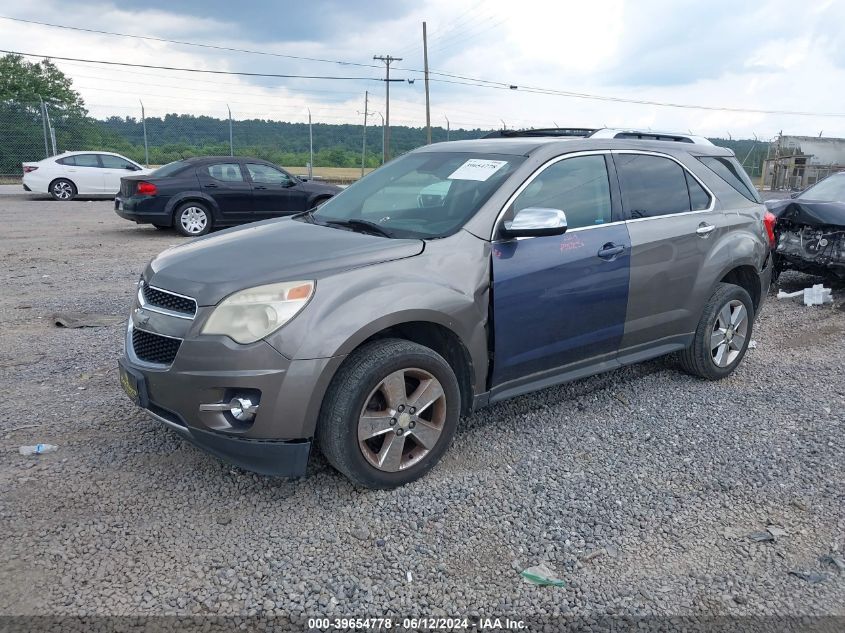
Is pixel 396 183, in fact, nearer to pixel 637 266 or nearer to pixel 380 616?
pixel 637 266

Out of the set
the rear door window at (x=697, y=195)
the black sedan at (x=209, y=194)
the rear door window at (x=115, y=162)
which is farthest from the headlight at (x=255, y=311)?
the rear door window at (x=115, y=162)

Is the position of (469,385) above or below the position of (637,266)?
below

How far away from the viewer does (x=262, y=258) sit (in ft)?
11.3

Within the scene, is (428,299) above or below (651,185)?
below

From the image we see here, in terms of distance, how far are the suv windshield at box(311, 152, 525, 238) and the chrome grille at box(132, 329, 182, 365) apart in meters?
1.28

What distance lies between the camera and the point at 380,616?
262cm

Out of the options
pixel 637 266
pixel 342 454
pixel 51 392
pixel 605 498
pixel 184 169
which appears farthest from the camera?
pixel 184 169

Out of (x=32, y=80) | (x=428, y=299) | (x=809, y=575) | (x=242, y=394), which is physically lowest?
(x=809, y=575)

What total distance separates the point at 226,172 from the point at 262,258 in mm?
9913

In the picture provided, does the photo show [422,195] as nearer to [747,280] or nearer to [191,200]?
[747,280]

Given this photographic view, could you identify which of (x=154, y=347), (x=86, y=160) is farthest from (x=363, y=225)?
(x=86, y=160)

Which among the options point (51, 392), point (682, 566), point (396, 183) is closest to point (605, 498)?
point (682, 566)

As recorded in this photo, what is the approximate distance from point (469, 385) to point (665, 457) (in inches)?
49.3

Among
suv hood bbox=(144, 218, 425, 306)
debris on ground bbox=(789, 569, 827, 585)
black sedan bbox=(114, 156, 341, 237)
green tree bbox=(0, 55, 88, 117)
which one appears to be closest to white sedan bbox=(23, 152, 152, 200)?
black sedan bbox=(114, 156, 341, 237)
